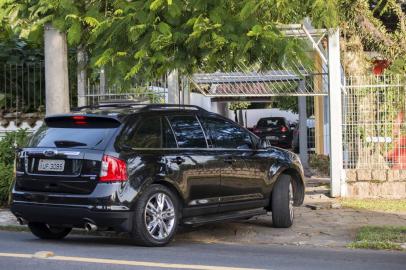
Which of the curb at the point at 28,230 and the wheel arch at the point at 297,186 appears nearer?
the curb at the point at 28,230

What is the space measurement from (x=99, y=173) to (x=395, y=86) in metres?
7.08

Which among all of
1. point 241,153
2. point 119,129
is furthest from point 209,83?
point 119,129

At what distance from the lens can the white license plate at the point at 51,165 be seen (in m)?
8.08

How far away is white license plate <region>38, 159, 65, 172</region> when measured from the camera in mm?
8078

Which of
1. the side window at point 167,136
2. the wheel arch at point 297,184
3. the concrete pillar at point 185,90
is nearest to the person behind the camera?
the side window at point 167,136

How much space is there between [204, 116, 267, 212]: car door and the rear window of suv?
162 centimetres

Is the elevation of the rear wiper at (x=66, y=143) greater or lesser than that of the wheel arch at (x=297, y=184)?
greater

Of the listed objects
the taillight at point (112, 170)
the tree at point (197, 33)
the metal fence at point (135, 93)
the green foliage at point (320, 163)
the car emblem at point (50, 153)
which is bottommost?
the green foliage at point (320, 163)

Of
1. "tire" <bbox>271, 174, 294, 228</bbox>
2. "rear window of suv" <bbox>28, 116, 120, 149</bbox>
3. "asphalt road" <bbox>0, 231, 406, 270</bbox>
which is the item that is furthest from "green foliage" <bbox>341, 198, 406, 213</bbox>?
"rear window of suv" <bbox>28, 116, 120, 149</bbox>

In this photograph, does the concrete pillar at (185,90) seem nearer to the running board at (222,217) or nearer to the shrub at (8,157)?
the shrub at (8,157)

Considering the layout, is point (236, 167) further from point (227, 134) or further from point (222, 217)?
point (222, 217)

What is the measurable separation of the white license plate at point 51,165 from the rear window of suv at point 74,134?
0.67 ft

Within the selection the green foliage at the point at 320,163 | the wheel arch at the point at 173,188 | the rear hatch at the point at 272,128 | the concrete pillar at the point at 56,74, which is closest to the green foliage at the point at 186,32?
the concrete pillar at the point at 56,74

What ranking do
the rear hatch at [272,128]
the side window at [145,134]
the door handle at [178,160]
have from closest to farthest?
the side window at [145,134] < the door handle at [178,160] < the rear hatch at [272,128]
